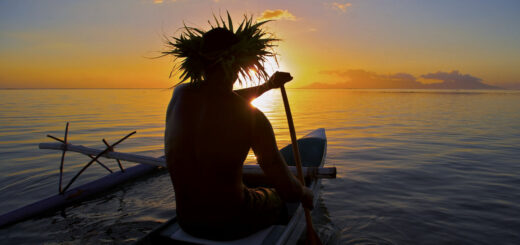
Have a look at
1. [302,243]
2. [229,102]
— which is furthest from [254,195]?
[302,243]

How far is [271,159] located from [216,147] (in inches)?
19.6

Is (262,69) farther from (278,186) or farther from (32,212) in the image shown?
(32,212)

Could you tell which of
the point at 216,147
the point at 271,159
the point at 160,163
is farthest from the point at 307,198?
the point at 160,163

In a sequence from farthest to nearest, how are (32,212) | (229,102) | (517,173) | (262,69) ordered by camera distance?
(517,173)
(32,212)
(262,69)
(229,102)

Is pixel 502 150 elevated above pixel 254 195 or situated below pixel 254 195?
below

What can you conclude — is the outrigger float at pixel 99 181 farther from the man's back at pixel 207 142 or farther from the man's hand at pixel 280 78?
the man's back at pixel 207 142

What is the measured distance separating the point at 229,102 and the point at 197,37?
680 millimetres

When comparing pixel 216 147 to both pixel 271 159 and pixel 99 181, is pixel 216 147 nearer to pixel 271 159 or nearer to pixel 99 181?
pixel 271 159

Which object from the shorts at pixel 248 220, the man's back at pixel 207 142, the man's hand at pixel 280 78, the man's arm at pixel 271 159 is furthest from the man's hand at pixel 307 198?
the man's hand at pixel 280 78

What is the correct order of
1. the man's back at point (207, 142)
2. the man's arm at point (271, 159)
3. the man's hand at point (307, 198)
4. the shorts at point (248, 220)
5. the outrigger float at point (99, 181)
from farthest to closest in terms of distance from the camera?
the outrigger float at point (99, 181) → the man's hand at point (307, 198) → the shorts at point (248, 220) → the man's arm at point (271, 159) → the man's back at point (207, 142)

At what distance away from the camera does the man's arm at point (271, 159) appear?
227cm

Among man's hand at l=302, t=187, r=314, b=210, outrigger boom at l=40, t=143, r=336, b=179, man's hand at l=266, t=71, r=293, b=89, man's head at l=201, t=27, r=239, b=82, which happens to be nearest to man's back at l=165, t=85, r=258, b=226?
man's head at l=201, t=27, r=239, b=82

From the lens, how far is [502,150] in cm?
1061

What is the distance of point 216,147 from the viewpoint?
2.12 metres
